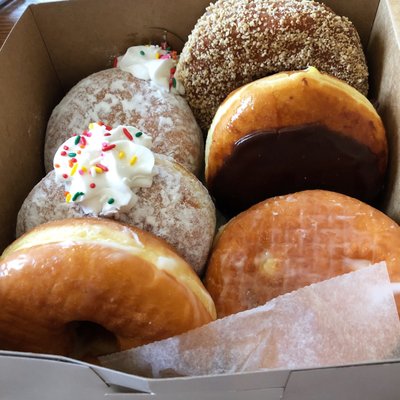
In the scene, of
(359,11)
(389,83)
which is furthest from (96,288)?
(359,11)

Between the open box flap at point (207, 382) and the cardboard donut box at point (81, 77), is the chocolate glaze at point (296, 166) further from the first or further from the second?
the open box flap at point (207, 382)

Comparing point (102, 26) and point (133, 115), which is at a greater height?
point (102, 26)

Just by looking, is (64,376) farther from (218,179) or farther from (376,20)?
(376,20)

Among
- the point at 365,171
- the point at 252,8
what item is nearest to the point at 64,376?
the point at 365,171

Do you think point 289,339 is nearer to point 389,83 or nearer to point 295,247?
point 295,247

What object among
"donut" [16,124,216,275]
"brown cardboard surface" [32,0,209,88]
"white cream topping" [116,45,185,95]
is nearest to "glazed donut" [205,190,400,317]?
"donut" [16,124,216,275]

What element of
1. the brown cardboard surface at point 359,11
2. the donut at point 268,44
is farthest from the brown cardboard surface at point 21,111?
the brown cardboard surface at point 359,11
